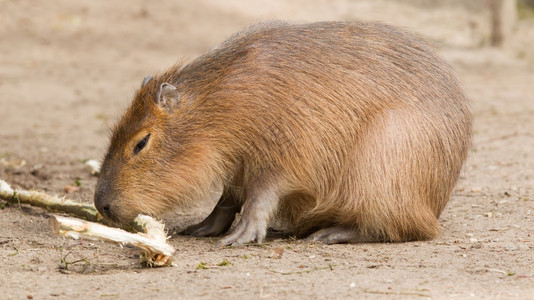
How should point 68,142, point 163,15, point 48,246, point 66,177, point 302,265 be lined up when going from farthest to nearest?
point 163,15 → point 68,142 → point 66,177 → point 48,246 → point 302,265

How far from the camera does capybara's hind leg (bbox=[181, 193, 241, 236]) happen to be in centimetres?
476

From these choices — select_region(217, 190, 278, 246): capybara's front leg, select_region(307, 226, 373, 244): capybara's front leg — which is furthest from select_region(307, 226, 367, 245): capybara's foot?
select_region(217, 190, 278, 246): capybara's front leg

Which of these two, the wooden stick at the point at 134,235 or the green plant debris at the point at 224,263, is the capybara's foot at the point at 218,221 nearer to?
the wooden stick at the point at 134,235

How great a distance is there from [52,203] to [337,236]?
5.65ft

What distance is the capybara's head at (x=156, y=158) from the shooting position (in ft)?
14.1

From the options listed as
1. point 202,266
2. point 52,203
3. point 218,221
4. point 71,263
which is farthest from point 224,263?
point 52,203

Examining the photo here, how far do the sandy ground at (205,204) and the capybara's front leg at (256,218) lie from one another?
10 centimetres

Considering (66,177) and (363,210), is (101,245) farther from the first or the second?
(66,177)

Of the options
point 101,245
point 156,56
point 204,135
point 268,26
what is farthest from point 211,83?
point 156,56

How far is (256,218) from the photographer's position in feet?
14.3

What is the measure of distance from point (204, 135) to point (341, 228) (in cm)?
92

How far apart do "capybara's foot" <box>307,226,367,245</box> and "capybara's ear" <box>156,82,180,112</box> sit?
105 cm

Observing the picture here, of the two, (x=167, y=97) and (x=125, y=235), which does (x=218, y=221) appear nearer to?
(x=167, y=97)

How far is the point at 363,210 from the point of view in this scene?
4.34 metres
